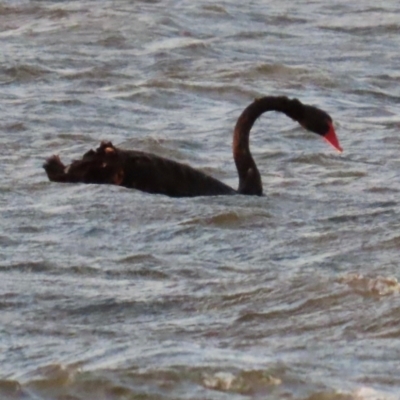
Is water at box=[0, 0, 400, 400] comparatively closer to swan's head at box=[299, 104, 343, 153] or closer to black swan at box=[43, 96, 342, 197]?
black swan at box=[43, 96, 342, 197]

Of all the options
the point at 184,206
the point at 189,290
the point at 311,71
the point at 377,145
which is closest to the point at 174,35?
the point at 311,71

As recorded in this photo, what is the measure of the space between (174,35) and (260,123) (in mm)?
5707

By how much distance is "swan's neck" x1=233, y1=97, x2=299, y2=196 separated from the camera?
10.3 meters

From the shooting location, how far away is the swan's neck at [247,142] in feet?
33.9

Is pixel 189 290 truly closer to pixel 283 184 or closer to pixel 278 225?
pixel 278 225

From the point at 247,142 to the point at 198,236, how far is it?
2191mm

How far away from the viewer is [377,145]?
1251cm

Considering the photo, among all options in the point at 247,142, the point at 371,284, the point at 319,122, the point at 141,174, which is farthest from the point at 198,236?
the point at 319,122

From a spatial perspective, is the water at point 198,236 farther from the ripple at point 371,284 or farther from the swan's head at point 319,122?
the swan's head at point 319,122

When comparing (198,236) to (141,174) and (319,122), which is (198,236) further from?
(319,122)

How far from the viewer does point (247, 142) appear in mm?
10852

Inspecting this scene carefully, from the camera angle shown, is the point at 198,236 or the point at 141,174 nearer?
the point at 198,236

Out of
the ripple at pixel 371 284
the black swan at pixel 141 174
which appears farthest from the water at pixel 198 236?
the black swan at pixel 141 174

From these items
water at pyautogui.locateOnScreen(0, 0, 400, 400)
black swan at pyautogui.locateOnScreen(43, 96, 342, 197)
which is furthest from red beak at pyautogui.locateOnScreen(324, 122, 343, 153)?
black swan at pyautogui.locateOnScreen(43, 96, 342, 197)
